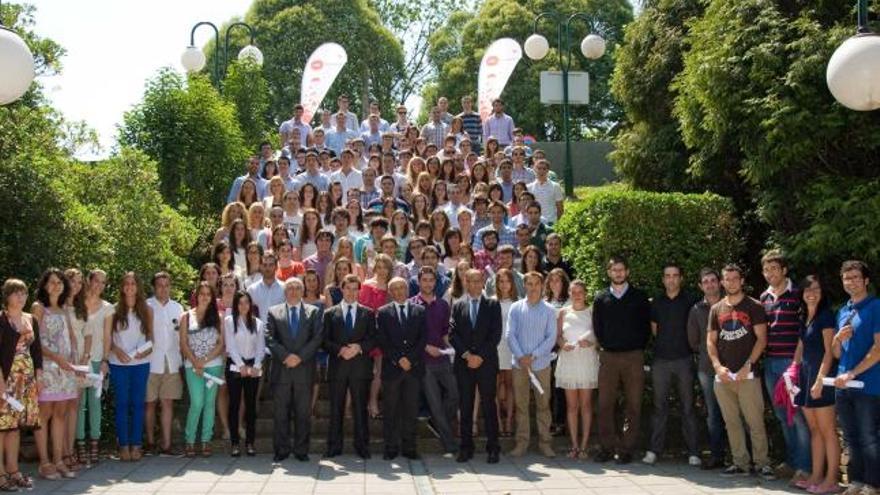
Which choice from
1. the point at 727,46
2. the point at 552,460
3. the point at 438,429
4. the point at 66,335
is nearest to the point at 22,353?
the point at 66,335

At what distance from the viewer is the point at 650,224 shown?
37.4ft

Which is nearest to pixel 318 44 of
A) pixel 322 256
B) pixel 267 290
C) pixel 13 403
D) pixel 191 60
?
pixel 191 60

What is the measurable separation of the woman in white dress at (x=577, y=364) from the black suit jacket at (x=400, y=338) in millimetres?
1465

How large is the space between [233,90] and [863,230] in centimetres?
1653

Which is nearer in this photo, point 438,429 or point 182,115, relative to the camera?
point 438,429

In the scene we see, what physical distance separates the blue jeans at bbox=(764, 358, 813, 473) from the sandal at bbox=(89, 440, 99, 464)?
653cm

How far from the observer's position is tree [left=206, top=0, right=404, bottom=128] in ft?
147

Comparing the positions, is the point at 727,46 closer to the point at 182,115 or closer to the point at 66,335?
the point at 66,335

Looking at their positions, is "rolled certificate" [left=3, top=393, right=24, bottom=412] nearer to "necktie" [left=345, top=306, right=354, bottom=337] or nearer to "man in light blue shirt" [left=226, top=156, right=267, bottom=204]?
"necktie" [left=345, top=306, right=354, bottom=337]

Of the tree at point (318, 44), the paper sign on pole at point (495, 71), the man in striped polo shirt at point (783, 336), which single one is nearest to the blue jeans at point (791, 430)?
the man in striped polo shirt at point (783, 336)

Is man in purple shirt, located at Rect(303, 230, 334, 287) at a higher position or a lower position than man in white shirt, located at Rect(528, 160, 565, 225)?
lower

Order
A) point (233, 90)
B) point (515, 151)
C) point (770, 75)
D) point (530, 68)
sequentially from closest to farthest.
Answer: point (770, 75)
point (515, 151)
point (233, 90)
point (530, 68)

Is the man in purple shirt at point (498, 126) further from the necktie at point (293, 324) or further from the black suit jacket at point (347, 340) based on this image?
the necktie at point (293, 324)

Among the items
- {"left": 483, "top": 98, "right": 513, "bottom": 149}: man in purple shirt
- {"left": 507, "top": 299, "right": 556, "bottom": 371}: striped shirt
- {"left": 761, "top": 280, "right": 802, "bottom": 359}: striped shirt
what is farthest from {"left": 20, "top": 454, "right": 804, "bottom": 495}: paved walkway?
{"left": 483, "top": 98, "right": 513, "bottom": 149}: man in purple shirt
